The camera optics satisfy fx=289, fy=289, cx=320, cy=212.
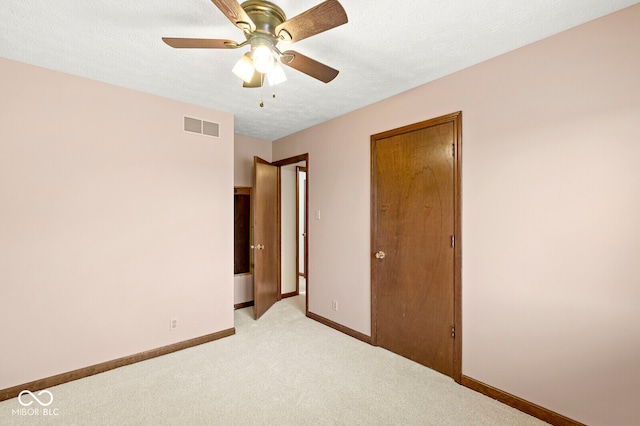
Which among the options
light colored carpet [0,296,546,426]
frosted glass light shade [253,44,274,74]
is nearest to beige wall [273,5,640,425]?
light colored carpet [0,296,546,426]

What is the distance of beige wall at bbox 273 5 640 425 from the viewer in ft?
5.49

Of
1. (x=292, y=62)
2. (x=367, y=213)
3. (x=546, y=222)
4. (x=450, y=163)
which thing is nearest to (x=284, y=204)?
(x=367, y=213)

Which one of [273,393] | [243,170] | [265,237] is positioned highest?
[243,170]

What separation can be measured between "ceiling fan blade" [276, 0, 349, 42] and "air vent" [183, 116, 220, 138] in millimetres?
1980

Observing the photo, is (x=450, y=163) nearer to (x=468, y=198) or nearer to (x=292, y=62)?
(x=468, y=198)

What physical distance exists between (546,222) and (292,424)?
216 centimetres

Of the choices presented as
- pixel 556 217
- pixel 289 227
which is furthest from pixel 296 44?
pixel 289 227

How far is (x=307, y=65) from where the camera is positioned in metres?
1.71

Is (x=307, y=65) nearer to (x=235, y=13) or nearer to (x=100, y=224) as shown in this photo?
(x=235, y=13)

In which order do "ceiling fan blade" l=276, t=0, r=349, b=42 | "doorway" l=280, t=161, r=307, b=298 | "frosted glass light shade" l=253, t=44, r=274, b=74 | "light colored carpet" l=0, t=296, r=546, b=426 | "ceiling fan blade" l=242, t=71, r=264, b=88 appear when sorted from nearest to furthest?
"ceiling fan blade" l=276, t=0, r=349, b=42 → "frosted glass light shade" l=253, t=44, r=274, b=74 → "ceiling fan blade" l=242, t=71, r=264, b=88 → "light colored carpet" l=0, t=296, r=546, b=426 → "doorway" l=280, t=161, r=307, b=298

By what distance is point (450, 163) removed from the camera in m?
2.44

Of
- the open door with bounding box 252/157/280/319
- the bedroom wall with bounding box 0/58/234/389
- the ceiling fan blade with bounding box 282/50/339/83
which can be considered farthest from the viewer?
the open door with bounding box 252/157/280/319

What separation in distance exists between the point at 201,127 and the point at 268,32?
6.28 feet

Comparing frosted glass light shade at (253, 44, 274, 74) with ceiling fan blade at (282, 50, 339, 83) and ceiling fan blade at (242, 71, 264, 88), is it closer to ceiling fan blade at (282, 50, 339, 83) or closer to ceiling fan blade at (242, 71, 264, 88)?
ceiling fan blade at (282, 50, 339, 83)
